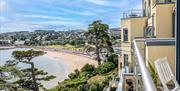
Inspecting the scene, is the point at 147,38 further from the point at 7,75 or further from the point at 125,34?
the point at 7,75

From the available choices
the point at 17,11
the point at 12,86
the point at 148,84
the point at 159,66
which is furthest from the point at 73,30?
the point at 148,84

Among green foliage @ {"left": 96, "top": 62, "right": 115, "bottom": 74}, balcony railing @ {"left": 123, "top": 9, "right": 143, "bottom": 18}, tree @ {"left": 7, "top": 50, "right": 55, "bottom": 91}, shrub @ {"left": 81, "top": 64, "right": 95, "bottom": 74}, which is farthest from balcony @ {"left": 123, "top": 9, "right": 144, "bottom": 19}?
shrub @ {"left": 81, "top": 64, "right": 95, "bottom": 74}

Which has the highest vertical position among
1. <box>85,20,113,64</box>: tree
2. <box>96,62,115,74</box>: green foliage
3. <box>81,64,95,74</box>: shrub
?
<box>85,20,113,64</box>: tree

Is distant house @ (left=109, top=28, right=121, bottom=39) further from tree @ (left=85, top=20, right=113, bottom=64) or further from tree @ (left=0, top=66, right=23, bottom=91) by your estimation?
tree @ (left=0, top=66, right=23, bottom=91)

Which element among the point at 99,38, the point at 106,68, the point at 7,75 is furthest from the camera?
the point at 99,38

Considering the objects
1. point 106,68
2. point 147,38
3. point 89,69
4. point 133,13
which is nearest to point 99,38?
point 89,69

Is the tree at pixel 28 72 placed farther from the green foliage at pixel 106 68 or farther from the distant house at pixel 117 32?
the distant house at pixel 117 32

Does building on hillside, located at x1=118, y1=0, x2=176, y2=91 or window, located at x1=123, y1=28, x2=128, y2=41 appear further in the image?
window, located at x1=123, y1=28, x2=128, y2=41

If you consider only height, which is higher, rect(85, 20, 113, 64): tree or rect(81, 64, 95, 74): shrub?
rect(85, 20, 113, 64): tree
